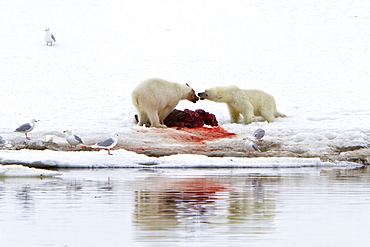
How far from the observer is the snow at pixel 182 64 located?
1511 cm

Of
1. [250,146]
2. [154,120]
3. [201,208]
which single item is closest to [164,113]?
[154,120]

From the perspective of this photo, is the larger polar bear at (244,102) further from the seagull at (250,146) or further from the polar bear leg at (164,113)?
the seagull at (250,146)

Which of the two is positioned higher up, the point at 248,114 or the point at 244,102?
the point at 244,102

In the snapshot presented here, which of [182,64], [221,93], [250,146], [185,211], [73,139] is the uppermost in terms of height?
[182,64]

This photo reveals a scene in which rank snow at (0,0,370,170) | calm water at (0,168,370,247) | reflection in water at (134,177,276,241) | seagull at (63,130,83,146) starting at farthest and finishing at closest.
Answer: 1. snow at (0,0,370,170)
2. seagull at (63,130,83,146)
3. reflection in water at (134,177,276,241)
4. calm water at (0,168,370,247)

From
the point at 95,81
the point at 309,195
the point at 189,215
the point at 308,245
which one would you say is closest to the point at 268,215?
the point at 189,215

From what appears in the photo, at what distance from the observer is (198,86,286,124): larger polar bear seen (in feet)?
59.6

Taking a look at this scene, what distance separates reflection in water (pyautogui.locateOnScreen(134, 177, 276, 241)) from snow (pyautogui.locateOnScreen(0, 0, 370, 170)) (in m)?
3.44

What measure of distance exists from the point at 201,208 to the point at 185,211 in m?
0.26

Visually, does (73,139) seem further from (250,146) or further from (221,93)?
(221,93)

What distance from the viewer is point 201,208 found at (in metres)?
6.16

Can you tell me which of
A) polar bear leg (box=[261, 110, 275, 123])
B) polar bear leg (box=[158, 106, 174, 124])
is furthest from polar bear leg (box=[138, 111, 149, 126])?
polar bear leg (box=[261, 110, 275, 123])

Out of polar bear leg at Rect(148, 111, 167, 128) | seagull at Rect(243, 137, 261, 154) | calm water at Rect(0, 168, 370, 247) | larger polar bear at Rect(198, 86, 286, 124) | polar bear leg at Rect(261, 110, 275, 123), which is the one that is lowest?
calm water at Rect(0, 168, 370, 247)

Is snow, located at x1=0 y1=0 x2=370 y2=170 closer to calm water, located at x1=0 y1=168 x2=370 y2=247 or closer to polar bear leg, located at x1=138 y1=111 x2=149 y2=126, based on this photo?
polar bear leg, located at x1=138 y1=111 x2=149 y2=126
